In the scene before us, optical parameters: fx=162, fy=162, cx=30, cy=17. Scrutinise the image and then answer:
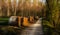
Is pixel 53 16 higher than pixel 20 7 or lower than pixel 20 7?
lower

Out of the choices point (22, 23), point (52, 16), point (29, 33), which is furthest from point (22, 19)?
point (52, 16)

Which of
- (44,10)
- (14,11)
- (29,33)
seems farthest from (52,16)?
(14,11)

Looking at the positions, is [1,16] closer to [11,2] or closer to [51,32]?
[11,2]

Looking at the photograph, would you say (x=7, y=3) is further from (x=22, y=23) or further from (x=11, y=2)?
(x=22, y=23)

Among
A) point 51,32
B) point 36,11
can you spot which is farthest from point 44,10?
point 51,32

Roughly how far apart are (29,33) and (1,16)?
0.40 meters

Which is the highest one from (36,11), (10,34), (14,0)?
(14,0)

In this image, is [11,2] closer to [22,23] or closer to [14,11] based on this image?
[14,11]

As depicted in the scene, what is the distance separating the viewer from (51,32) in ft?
6.48

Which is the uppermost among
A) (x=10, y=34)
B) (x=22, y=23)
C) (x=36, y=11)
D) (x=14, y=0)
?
(x=14, y=0)

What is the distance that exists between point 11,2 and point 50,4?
1.57ft

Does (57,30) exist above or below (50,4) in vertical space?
below

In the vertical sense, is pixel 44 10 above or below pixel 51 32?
above

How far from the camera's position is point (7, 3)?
1998 mm
